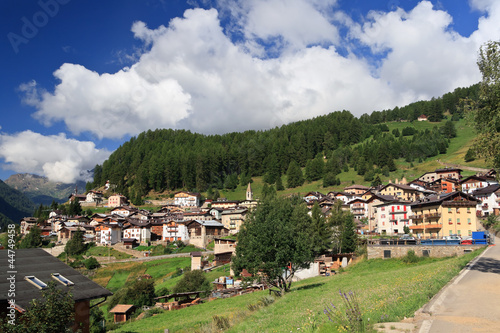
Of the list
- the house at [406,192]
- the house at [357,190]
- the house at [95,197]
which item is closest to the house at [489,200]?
the house at [406,192]

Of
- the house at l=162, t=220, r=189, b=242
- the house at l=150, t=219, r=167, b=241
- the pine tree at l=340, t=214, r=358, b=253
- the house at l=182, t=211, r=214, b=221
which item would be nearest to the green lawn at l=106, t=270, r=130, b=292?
the house at l=162, t=220, r=189, b=242

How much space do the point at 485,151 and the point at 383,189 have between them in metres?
78.4

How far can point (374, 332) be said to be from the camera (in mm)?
9688

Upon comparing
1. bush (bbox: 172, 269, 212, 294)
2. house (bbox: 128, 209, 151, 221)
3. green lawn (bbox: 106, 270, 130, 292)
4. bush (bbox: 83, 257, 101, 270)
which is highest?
house (bbox: 128, 209, 151, 221)

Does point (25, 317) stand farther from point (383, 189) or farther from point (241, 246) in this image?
point (383, 189)

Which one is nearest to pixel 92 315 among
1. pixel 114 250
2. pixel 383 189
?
pixel 114 250

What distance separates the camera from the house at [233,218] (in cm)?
9625

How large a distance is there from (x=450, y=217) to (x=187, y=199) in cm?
9963

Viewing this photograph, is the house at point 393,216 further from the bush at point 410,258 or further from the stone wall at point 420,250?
the bush at point 410,258

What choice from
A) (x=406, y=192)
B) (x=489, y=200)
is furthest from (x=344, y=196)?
(x=489, y=200)

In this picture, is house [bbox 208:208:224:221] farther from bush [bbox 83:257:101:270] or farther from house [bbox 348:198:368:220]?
bush [bbox 83:257:101:270]

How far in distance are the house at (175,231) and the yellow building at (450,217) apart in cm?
5745

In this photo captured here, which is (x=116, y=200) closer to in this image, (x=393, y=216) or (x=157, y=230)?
(x=157, y=230)

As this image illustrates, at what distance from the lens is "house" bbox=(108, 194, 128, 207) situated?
455ft
